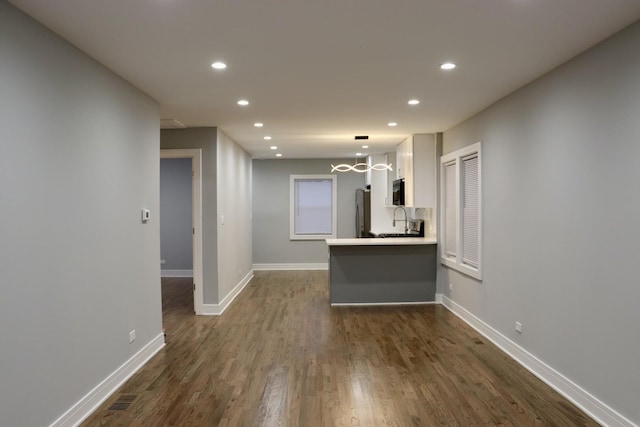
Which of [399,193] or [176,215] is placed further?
[176,215]

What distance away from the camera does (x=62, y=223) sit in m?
2.60

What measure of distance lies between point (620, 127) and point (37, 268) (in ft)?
12.1

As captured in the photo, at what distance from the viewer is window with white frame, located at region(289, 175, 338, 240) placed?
973 centimetres

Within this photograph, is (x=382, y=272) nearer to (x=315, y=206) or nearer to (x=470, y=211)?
(x=470, y=211)

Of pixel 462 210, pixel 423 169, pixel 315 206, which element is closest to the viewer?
A: pixel 462 210

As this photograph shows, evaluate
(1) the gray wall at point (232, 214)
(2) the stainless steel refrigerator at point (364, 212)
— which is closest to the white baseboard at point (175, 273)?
(1) the gray wall at point (232, 214)

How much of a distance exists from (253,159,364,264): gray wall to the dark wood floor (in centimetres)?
420

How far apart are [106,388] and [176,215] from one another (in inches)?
235

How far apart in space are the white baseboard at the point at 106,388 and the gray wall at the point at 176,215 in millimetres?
4740

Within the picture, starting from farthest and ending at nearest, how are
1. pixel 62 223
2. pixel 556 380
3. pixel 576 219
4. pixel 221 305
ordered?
1. pixel 221 305
2. pixel 556 380
3. pixel 576 219
4. pixel 62 223

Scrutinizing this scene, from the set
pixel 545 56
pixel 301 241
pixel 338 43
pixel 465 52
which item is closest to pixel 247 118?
pixel 338 43

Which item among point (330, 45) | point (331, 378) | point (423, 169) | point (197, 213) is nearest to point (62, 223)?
point (330, 45)

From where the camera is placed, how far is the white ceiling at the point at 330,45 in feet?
7.44

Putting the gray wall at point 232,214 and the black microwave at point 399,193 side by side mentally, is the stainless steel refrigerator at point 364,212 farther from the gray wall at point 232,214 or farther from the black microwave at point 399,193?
the gray wall at point 232,214
